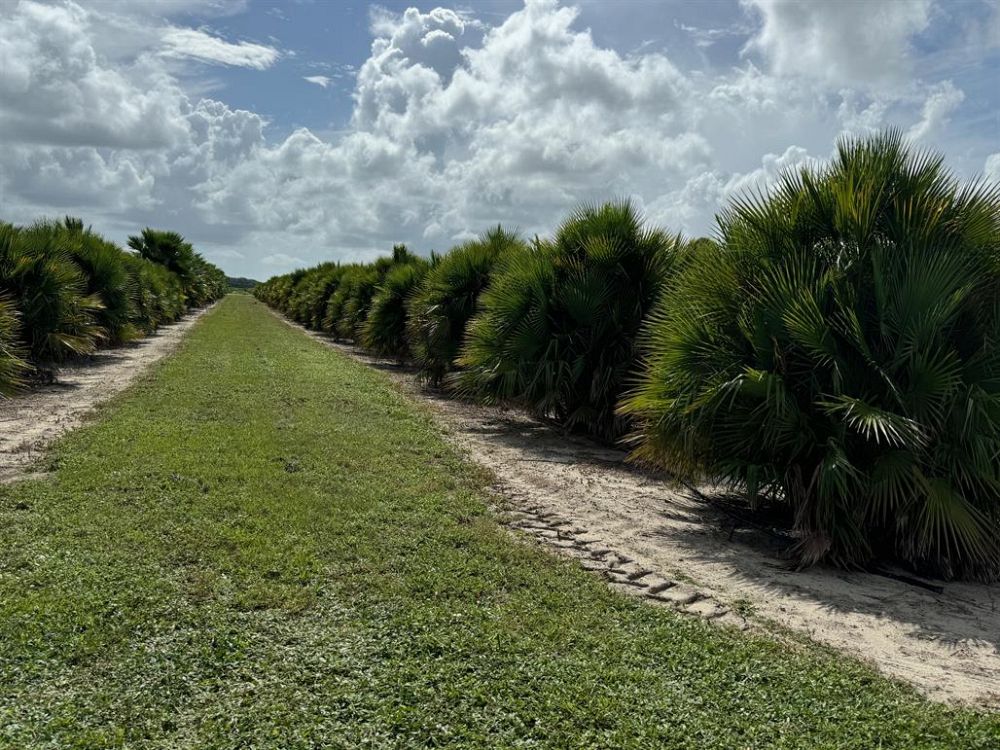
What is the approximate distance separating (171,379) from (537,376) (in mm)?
8415

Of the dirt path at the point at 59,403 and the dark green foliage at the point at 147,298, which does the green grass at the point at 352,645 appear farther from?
the dark green foliage at the point at 147,298

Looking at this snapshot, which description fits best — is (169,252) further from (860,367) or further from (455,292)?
(860,367)

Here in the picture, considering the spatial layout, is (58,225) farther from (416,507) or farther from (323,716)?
(323,716)

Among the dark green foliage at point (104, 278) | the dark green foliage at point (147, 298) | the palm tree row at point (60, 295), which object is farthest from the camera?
the dark green foliage at point (147, 298)

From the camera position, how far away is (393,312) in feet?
71.8

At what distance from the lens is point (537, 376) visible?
1126 cm

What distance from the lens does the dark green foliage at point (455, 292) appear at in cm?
1558

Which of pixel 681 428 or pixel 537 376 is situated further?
pixel 537 376

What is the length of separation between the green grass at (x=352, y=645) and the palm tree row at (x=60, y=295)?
3.54 m

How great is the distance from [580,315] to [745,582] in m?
6.00

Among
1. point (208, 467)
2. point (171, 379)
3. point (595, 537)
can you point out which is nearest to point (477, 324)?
point (208, 467)

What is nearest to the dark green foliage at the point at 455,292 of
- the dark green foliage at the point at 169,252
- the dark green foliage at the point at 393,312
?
the dark green foliage at the point at 393,312

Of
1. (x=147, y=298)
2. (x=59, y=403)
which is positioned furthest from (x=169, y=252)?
(x=59, y=403)

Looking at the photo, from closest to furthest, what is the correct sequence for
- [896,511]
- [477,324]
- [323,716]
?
[323,716] → [896,511] → [477,324]
